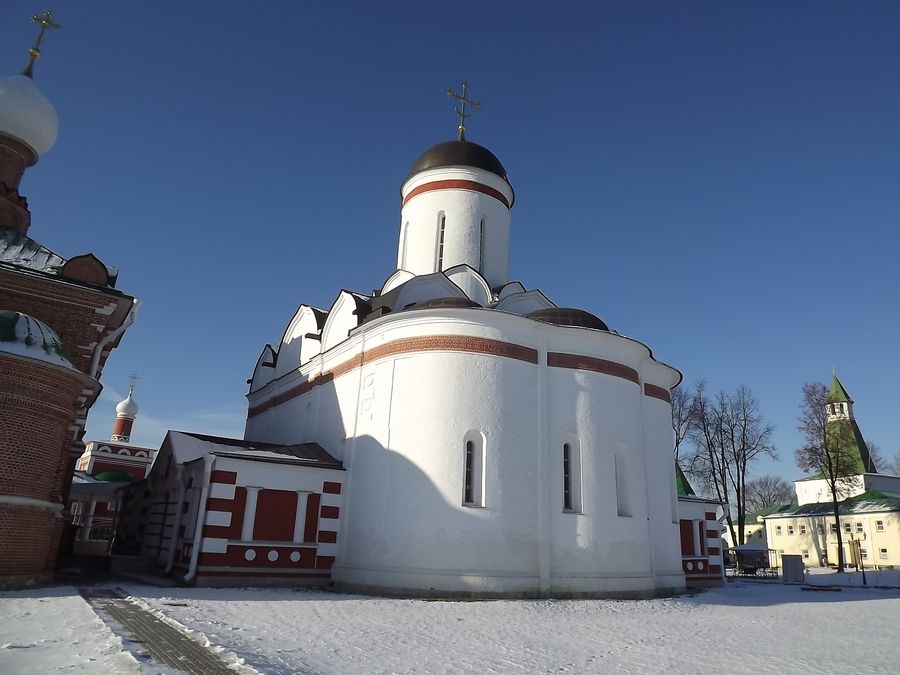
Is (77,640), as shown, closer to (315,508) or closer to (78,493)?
(315,508)

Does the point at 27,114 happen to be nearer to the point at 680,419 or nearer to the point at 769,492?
the point at 680,419

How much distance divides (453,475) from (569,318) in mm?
5329

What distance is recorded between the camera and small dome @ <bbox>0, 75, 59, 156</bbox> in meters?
17.4

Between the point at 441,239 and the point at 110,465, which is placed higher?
the point at 441,239

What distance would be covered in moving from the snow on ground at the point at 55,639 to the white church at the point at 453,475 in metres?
4.55

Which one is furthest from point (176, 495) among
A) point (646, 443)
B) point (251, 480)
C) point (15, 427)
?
point (646, 443)

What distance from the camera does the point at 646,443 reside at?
17781mm

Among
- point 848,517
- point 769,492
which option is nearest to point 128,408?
point 848,517

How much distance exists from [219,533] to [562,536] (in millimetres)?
7947

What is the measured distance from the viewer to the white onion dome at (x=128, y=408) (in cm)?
4063

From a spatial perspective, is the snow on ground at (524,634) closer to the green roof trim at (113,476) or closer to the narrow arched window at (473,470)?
the narrow arched window at (473,470)

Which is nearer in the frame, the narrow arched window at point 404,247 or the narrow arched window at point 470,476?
the narrow arched window at point 470,476

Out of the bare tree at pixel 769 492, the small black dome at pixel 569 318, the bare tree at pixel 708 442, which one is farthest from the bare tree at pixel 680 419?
the bare tree at pixel 769 492

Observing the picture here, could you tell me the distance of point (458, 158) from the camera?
22.1 metres
